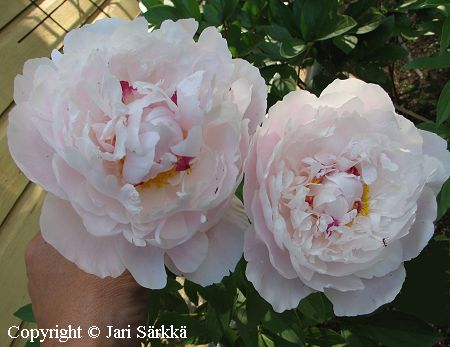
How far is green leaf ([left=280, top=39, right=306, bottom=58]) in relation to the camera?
0.94 meters

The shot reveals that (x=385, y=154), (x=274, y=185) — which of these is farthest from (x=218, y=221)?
(x=385, y=154)

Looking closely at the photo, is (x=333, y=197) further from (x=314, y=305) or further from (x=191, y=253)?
(x=314, y=305)

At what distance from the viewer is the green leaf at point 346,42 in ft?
3.49

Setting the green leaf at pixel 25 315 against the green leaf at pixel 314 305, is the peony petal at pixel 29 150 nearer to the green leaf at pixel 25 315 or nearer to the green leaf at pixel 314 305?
the green leaf at pixel 314 305

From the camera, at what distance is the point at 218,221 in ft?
1.62

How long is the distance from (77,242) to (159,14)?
669 millimetres

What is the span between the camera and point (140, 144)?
43 centimetres

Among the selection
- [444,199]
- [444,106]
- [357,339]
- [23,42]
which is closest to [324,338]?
[357,339]

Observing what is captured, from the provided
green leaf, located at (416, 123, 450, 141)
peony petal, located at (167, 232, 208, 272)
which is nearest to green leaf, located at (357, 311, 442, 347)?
green leaf, located at (416, 123, 450, 141)

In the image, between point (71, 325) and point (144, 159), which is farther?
point (71, 325)

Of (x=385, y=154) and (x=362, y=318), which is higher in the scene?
(x=385, y=154)

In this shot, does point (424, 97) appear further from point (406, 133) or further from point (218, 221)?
point (218, 221)

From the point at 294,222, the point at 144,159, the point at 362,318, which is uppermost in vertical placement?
the point at 144,159

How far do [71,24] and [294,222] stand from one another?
1.65 meters
